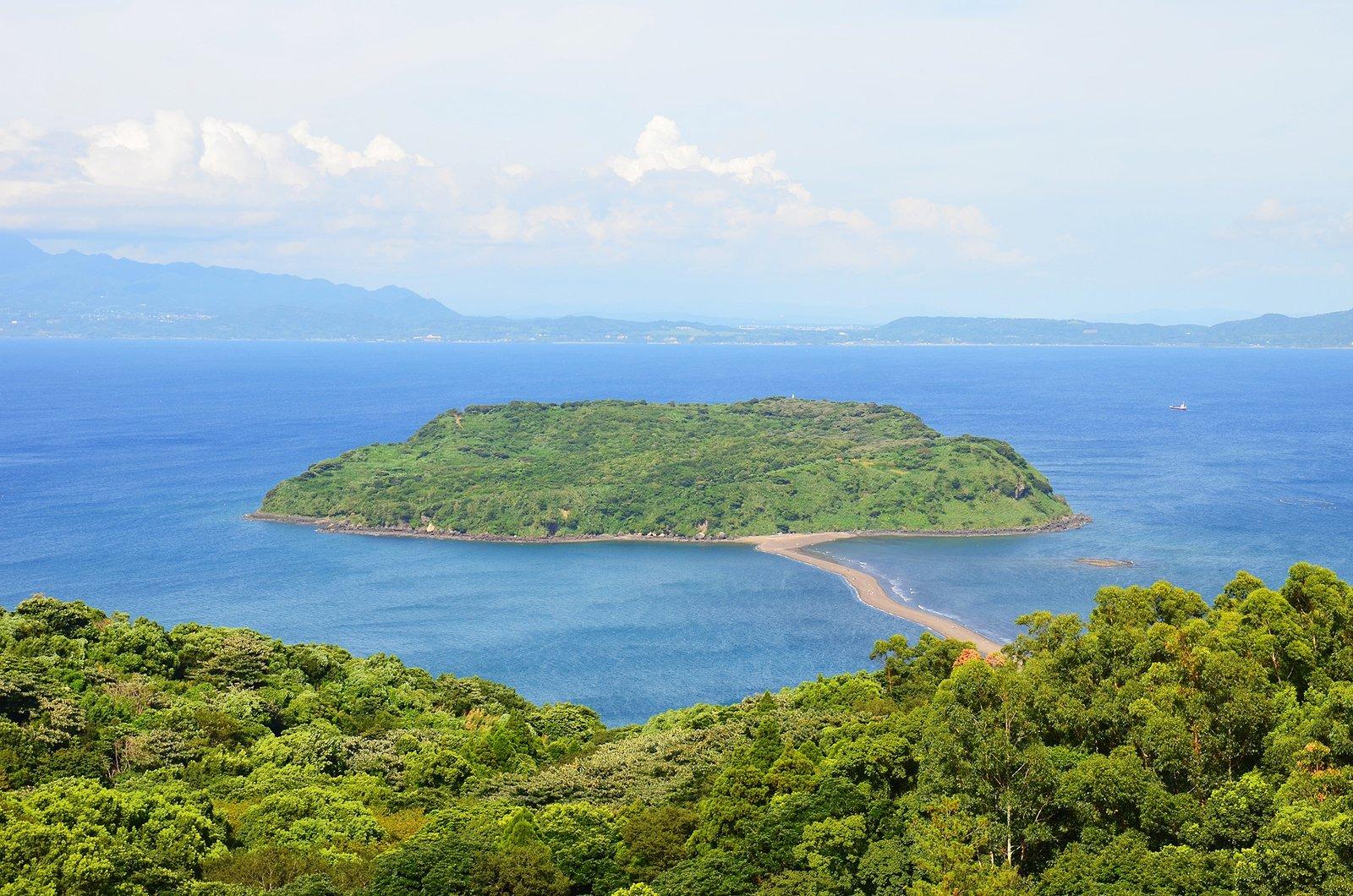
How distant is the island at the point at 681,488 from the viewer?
401ft

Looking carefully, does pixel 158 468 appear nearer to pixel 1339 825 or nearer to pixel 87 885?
pixel 87 885

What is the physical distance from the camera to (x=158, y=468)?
493ft

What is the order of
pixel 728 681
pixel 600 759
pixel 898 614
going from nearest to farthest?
pixel 600 759 < pixel 728 681 < pixel 898 614

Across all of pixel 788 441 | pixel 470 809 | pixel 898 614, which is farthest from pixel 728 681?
pixel 788 441

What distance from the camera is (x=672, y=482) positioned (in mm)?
132750

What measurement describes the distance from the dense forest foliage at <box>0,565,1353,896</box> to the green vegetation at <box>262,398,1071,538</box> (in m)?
79.5

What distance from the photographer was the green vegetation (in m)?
123

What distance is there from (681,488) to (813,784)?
3913 inches

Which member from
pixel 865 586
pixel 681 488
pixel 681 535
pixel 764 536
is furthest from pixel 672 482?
pixel 865 586

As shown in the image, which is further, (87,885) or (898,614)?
(898,614)

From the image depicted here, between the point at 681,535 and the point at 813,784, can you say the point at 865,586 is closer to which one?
the point at 681,535

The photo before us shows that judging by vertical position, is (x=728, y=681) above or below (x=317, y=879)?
below

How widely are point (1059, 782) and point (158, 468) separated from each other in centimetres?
14595

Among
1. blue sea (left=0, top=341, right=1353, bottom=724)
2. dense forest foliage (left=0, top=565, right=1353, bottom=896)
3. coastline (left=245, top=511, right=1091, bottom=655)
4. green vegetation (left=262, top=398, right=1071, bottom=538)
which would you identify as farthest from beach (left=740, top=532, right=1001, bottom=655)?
dense forest foliage (left=0, top=565, right=1353, bottom=896)
